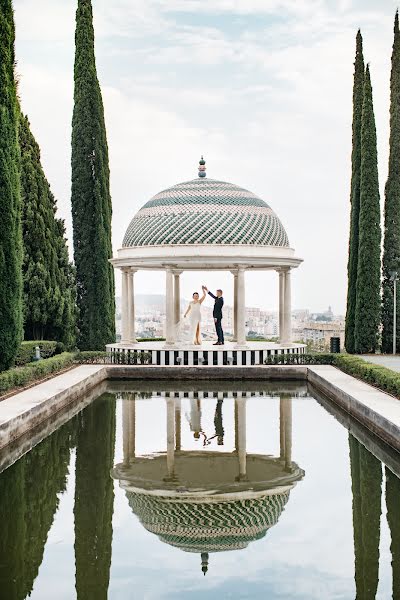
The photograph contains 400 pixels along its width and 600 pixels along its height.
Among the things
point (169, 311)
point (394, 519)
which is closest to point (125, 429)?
point (394, 519)

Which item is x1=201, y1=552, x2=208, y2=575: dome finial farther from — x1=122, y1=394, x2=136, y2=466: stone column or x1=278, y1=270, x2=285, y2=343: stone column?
x1=278, y1=270, x2=285, y2=343: stone column

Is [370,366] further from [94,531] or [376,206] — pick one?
[94,531]

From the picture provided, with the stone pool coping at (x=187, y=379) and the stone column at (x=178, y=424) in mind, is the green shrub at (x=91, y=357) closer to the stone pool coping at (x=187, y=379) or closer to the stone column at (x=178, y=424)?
the stone pool coping at (x=187, y=379)

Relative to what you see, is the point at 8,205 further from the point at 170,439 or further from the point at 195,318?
the point at 195,318

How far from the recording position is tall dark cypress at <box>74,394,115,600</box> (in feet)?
23.8

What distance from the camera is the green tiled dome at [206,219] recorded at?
2542 centimetres

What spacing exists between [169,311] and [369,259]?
679 cm

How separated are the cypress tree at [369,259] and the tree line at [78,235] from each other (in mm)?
8183

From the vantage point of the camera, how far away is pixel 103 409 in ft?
55.8

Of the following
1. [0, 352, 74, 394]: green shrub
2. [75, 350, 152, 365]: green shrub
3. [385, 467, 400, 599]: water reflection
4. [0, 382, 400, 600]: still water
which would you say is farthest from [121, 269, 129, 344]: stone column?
[385, 467, 400, 599]: water reflection

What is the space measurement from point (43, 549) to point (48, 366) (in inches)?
490

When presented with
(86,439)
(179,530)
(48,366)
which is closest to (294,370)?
(48,366)

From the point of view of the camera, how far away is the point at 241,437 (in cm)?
1389

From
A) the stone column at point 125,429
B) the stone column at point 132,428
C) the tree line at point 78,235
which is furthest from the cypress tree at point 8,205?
the tree line at point 78,235
